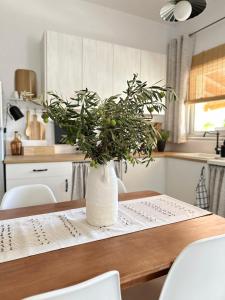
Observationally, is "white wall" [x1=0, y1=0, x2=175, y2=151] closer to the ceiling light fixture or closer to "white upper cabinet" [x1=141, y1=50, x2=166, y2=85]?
"white upper cabinet" [x1=141, y1=50, x2=166, y2=85]

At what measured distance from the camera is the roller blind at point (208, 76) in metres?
2.79

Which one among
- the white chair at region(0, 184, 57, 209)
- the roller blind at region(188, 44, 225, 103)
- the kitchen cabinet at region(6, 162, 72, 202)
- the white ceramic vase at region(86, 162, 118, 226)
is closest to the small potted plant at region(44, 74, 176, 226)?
the white ceramic vase at region(86, 162, 118, 226)

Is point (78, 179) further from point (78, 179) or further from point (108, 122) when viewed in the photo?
point (108, 122)

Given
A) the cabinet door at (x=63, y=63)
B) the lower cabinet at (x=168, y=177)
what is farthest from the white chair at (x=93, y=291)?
the cabinet door at (x=63, y=63)

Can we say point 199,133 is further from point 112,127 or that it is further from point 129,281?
point 129,281

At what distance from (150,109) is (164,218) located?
21.6 inches

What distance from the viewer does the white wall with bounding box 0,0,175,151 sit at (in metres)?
2.60

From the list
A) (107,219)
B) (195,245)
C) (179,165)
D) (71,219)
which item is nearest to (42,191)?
(71,219)

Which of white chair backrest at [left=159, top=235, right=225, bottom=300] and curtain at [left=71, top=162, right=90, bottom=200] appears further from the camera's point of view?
curtain at [left=71, top=162, right=90, bottom=200]

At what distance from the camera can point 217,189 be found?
2260 mm

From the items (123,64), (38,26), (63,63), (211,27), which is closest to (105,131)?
(63,63)

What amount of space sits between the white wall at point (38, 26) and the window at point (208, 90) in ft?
3.43

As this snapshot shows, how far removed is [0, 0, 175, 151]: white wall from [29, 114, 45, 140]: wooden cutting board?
4.4 inches

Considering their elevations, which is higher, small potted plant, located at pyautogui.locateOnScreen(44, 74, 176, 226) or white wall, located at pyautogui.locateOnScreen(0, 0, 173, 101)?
white wall, located at pyautogui.locateOnScreen(0, 0, 173, 101)
